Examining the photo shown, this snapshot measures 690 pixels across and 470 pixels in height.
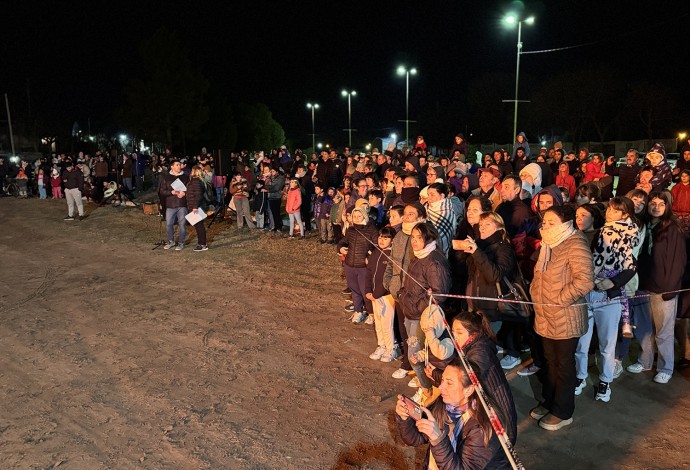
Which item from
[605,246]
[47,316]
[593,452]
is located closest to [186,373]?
[47,316]

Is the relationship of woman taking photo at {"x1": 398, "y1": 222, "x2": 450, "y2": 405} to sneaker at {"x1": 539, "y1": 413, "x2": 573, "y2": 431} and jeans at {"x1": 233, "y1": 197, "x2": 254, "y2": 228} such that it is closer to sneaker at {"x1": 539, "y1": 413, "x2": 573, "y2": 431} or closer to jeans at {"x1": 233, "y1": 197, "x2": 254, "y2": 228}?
sneaker at {"x1": 539, "y1": 413, "x2": 573, "y2": 431}

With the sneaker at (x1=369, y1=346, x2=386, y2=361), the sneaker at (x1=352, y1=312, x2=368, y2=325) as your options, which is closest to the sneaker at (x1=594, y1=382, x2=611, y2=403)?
the sneaker at (x1=369, y1=346, x2=386, y2=361)

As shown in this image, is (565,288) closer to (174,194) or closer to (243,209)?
(174,194)

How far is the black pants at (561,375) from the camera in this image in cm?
459

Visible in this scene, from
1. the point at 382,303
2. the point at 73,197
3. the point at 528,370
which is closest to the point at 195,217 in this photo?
the point at 382,303

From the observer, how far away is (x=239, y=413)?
16.5 feet

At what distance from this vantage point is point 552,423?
4.71 m

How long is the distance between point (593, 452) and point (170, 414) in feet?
11.8

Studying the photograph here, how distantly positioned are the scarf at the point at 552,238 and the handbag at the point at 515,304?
2.15ft

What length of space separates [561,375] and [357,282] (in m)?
3.09

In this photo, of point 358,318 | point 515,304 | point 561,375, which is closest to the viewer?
point 561,375

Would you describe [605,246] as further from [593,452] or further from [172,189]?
[172,189]

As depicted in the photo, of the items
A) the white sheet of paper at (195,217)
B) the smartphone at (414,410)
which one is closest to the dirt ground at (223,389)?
the smartphone at (414,410)

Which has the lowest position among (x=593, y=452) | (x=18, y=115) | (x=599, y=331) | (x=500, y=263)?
(x=593, y=452)
